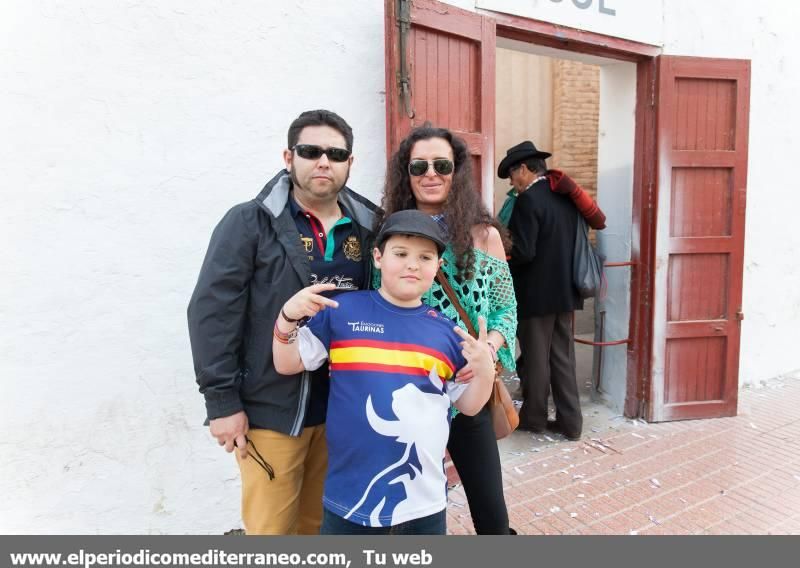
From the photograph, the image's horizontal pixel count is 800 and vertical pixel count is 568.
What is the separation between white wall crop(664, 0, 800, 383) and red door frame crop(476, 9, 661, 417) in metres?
0.42

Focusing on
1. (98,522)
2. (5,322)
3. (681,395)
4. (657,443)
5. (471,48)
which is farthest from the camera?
(681,395)

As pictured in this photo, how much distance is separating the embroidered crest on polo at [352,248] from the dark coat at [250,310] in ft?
0.56

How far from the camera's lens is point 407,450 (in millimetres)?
1724

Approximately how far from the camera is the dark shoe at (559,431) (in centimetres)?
428

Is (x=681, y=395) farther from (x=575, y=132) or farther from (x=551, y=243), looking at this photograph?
(x=575, y=132)

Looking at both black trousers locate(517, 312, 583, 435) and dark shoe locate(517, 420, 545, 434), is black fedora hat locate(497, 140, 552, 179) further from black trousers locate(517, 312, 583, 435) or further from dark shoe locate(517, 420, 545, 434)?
dark shoe locate(517, 420, 545, 434)

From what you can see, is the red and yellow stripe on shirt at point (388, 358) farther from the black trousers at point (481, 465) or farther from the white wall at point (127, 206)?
the white wall at point (127, 206)

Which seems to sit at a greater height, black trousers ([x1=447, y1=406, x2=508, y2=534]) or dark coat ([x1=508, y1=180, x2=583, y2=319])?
dark coat ([x1=508, y1=180, x2=583, y2=319])

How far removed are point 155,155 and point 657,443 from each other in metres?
3.88

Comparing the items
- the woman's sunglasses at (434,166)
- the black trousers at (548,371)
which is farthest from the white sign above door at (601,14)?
the black trousers at (548,371)

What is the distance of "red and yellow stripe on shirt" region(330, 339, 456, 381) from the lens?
5.71ft

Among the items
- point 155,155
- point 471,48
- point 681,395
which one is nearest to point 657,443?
point 681,395

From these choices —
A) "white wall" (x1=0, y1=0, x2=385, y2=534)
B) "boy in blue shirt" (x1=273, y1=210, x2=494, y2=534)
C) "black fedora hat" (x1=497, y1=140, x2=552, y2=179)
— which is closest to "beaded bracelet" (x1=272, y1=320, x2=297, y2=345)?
"boy in blue shirt" (x1=273, y1=210, x2=494, y2=534)

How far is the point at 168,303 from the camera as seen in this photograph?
280 centimetres
